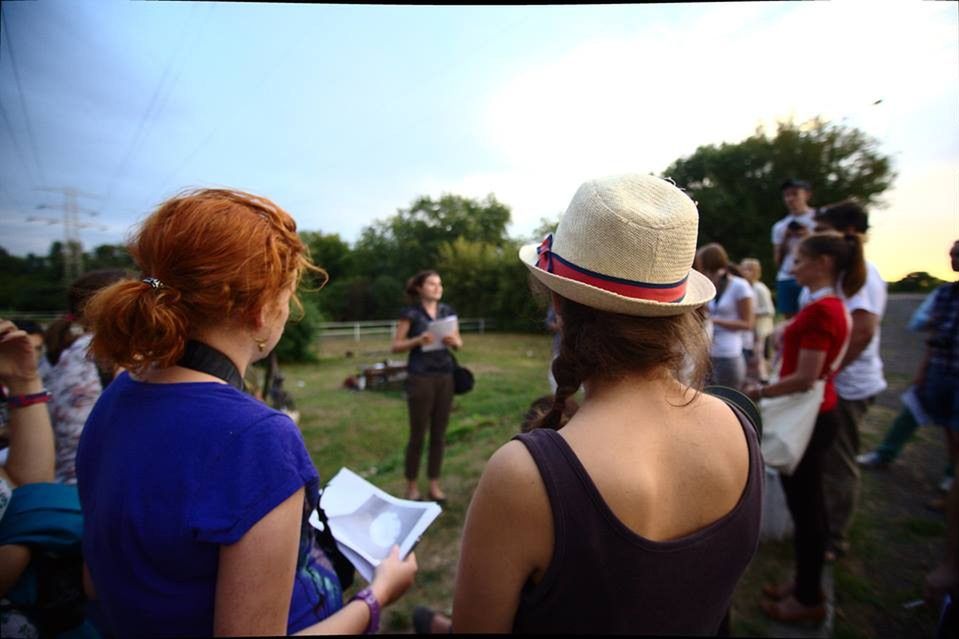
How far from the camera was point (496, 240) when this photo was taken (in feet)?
76.9

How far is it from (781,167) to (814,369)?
1149mm

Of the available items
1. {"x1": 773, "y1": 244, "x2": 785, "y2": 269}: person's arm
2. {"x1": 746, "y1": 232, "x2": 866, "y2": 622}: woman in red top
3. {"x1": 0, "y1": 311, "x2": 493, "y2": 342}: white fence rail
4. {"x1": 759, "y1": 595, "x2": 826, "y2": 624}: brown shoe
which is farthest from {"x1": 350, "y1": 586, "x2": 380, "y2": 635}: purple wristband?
{"x1": 0, "y1": 311, "x2": 493, "y2": 342}: white fence rail

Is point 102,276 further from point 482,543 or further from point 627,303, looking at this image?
point 627,303

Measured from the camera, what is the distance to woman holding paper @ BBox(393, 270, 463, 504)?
12.6 feet

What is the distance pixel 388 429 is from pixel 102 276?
15.2 ft

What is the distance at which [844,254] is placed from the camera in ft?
7.47

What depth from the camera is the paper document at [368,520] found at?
4.64 ft

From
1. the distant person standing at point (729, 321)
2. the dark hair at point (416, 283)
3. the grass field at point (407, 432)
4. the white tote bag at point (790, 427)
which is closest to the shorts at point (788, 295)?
the distant person standing at point (729, 321)

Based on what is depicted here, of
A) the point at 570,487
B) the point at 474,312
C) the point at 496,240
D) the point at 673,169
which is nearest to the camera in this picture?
the point at 570,487

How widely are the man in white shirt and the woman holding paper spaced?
9.35 feet

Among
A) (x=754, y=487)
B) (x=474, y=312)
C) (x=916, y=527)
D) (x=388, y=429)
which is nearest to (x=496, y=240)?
(x=474, y=312)

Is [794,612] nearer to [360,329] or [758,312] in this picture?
[758,312]

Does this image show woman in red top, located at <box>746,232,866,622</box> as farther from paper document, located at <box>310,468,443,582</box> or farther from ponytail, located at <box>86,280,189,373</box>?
ponytail, located at <box>86,280,189,373</box>

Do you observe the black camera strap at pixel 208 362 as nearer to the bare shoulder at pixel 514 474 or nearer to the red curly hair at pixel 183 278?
the red curly hair at pixel 183 278
